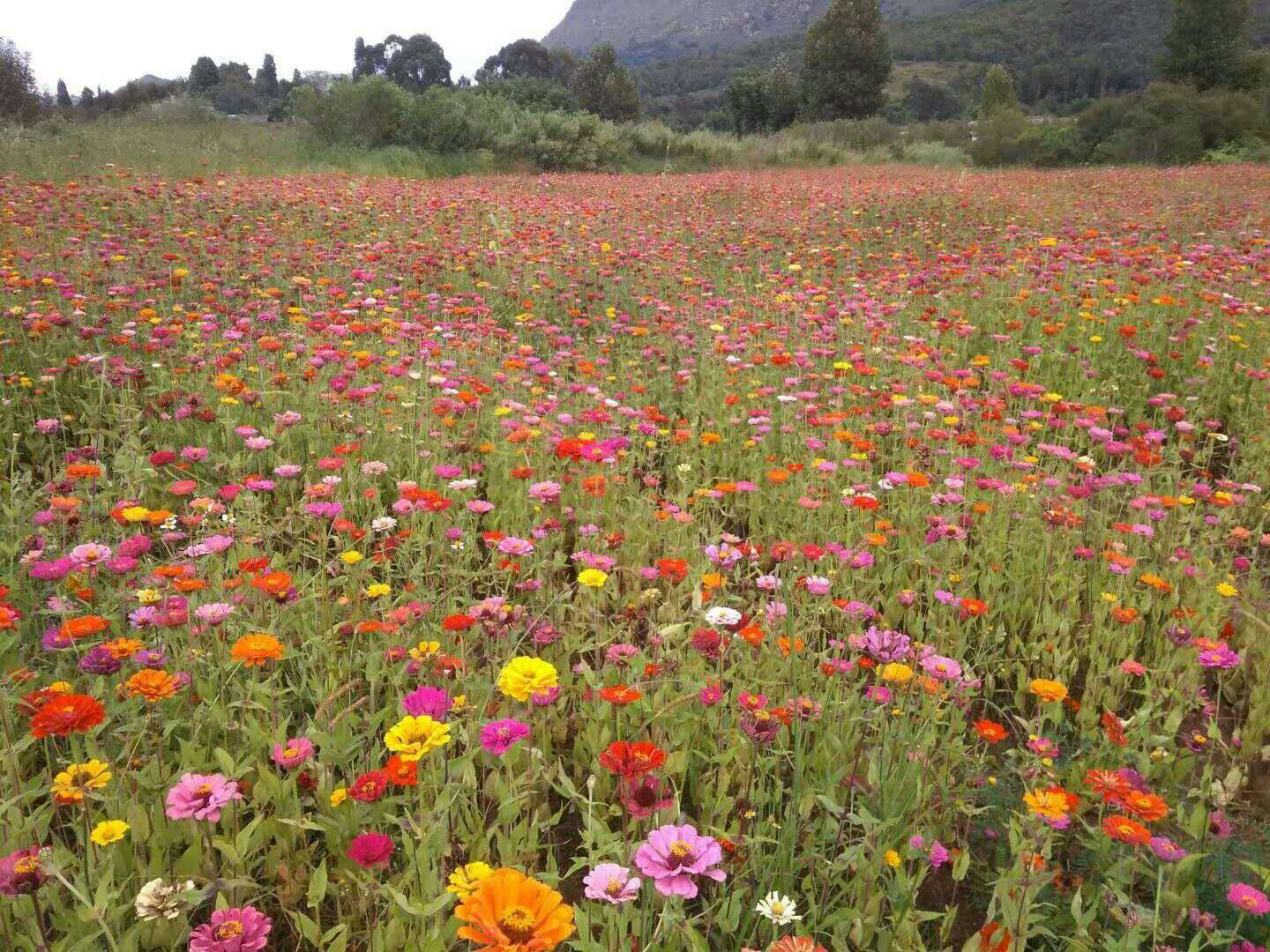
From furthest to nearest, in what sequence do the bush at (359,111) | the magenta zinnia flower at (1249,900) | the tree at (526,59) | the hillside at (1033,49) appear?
the hillside at (1033,49), the tree at (526,59), the bush at (359,111), the magenta zinnia flower at (1249,900)

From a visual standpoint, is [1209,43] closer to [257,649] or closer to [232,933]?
[257,649]

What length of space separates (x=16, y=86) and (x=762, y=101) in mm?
36603

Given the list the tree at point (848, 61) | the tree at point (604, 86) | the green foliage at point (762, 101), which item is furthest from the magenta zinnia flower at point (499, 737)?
the green foliage at point (762, 101)

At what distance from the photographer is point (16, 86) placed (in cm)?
2538

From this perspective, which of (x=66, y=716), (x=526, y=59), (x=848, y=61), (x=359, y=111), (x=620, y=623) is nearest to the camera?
(x=66, y=716)

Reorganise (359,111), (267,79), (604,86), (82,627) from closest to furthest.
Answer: (82,627), (359,111), (604,86), (267,79)

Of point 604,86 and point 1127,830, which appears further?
point 604,86

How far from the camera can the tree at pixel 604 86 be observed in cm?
4059

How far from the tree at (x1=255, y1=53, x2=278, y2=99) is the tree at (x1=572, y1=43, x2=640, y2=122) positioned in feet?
179

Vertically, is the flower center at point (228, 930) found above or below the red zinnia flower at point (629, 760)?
below


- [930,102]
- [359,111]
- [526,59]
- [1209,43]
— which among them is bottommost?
[359,111]

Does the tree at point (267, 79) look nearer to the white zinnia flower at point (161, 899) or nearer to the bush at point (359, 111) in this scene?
the bush at point (359, 111)

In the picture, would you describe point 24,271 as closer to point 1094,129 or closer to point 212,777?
point 212,777

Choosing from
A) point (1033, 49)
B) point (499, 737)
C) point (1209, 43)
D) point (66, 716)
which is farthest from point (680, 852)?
point (1033, 49)
